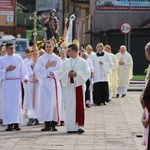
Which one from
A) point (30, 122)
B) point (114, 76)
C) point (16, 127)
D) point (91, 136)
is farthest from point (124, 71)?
point (91, 136)

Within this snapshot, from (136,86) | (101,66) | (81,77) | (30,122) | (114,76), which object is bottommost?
(136,86)

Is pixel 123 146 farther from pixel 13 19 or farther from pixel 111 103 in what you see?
pixel 13 19

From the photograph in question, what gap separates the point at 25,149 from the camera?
11602 millimetres

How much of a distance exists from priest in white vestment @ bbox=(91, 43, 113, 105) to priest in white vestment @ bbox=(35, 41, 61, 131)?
6.76m

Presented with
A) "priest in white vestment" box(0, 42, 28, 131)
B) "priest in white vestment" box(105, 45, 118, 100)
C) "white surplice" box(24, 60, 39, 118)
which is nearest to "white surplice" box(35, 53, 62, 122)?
"priest in white vestment" box(0, 42, 28, 131)

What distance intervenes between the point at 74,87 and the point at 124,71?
37.6 feet

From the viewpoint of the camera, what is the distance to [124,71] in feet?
83.8

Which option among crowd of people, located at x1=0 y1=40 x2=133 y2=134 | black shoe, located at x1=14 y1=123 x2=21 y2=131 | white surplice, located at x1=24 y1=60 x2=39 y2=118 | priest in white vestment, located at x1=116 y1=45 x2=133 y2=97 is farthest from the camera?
priest in white vestment, located at x1=116 y1=45 x2=133 y2=97

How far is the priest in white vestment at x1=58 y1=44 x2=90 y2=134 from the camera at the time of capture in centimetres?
1406

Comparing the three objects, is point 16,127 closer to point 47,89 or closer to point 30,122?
point 47,89

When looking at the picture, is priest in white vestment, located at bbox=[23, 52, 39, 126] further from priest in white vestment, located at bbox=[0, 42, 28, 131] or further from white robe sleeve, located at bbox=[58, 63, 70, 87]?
white robe sleeve, located at bbox=[58, 63, 70, 87]

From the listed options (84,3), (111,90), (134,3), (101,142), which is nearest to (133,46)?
(134,3)

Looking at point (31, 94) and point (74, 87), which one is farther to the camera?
point (31, 94)

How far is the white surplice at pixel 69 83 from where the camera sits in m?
14.1
